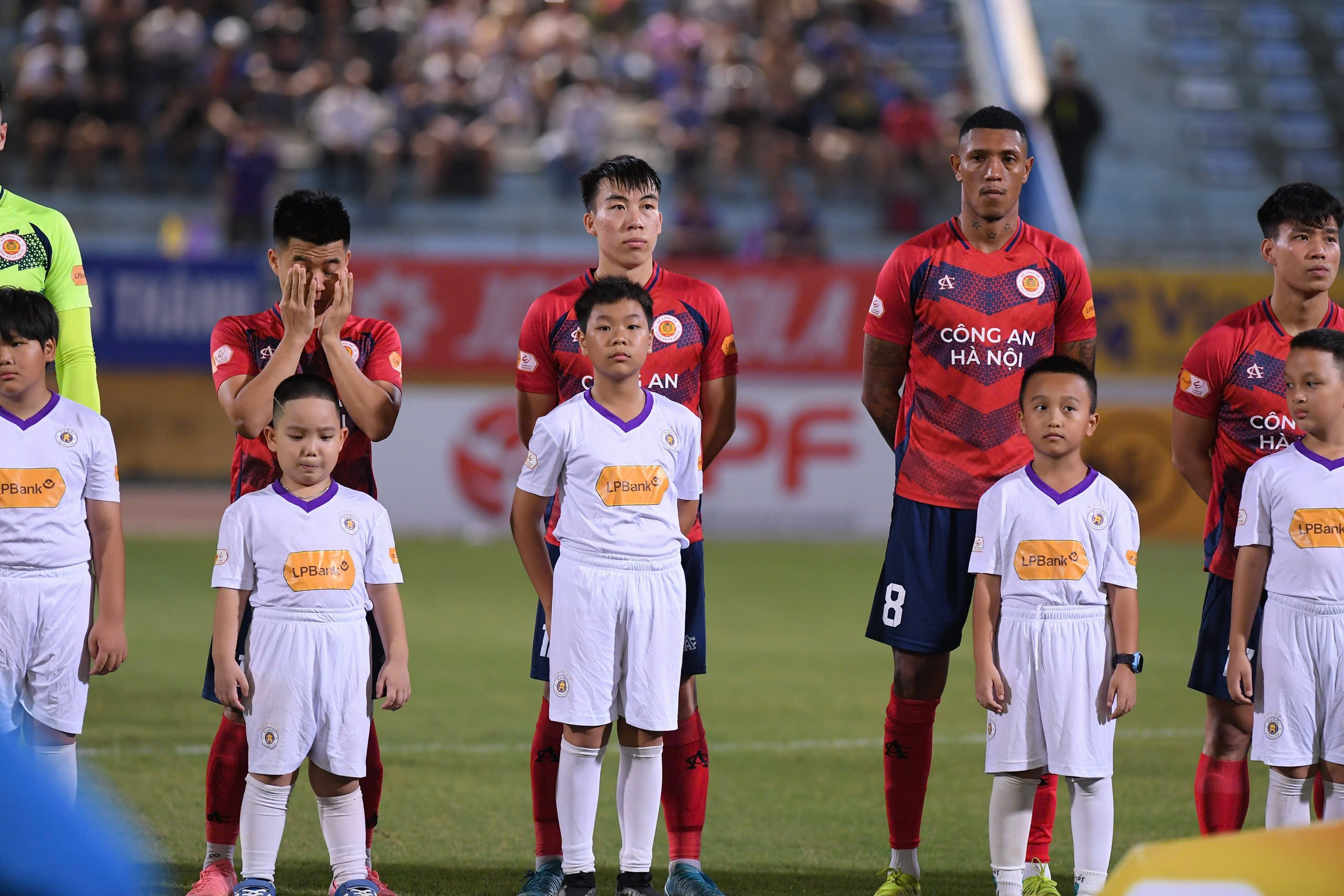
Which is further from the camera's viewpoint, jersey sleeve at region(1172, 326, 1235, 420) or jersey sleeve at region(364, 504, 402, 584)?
jersey sleeve at region(1172, 326, 1235, 420)

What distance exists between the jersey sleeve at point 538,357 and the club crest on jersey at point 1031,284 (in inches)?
60.3

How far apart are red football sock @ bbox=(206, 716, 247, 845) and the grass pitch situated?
0.22 metres

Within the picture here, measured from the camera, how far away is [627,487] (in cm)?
473

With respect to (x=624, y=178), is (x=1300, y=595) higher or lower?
lower

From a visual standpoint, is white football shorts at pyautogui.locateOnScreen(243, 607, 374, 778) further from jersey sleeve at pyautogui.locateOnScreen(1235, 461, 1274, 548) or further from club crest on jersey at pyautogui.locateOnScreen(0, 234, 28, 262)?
jersey sleeve at pyautogui.locateOnScreen(1235, 461, 1274, 548)

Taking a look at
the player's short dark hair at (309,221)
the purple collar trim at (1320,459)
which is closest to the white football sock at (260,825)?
the player's short dark hair at (309,221)

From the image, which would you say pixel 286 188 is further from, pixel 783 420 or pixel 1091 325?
pixel 1091 325

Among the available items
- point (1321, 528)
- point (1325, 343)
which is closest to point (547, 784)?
point (1321, 528)

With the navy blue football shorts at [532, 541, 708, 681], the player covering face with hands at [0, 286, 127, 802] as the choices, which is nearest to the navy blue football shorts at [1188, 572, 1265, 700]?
the navy blue football shorts at [532, 541, 708, 681]

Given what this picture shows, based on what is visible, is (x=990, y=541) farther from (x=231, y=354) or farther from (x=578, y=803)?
(x=231, y=354)

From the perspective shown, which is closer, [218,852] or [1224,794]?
[218,852]

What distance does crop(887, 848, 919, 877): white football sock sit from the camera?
199 inches

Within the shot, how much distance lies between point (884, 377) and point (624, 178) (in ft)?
3.63

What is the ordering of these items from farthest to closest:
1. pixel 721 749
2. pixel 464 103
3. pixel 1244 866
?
1. pixel 464 103
2. pixel 721 749
3. pixel 1244 866
